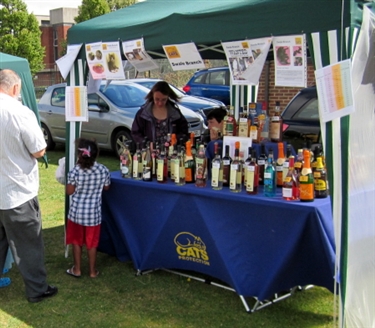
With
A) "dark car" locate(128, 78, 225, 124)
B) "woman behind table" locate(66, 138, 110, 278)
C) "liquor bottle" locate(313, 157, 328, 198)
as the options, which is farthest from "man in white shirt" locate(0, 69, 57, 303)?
"dark car" locate(128, 78, 225, 124)

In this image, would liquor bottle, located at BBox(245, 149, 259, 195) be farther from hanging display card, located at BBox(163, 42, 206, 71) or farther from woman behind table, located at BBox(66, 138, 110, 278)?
woman behind table, located at BBox(66, 138, 110, 278)

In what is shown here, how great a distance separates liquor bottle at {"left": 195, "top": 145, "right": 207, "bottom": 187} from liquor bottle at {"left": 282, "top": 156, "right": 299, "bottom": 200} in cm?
70

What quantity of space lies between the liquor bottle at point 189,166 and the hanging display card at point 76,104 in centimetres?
113

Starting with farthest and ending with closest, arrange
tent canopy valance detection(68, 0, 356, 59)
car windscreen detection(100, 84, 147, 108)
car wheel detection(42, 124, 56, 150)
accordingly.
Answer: car wheel detection(42, 124, 56, 150) < car windscreen detection(100, 84, 147, 108) < tent canopy valance detection(68, 0, 356, 59)

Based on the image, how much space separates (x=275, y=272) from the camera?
347cm

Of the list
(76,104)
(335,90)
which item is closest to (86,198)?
(76,104)

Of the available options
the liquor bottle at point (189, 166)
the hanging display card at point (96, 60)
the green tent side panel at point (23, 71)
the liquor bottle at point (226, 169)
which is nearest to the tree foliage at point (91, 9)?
the green tent side panel at point (23, 71)

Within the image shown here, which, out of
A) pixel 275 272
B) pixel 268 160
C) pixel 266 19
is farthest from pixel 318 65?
pixel 275 272

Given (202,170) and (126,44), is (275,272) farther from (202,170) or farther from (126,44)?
(126,44)

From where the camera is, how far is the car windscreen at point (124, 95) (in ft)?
31.1

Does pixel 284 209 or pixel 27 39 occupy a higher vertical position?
pixel 27 39

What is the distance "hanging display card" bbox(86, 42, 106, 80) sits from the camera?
436 centimetres

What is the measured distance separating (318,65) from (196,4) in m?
1.42

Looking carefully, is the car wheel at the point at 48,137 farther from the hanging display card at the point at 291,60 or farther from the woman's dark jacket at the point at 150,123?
the hanging display card at the point at 291,60
